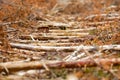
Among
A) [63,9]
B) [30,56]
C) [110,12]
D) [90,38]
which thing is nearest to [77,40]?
[90,38]

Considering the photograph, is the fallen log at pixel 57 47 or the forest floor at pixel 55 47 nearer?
the forest floor at pixel 55 47

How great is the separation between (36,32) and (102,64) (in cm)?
280

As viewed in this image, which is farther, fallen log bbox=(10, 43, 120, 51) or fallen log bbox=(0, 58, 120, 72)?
fallen log bbox=(10, 43, 120, 51)

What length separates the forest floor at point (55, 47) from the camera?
3.91m

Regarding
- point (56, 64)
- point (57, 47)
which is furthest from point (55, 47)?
point (56, 64)

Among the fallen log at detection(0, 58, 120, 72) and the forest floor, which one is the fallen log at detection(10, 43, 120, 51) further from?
the fallen log at detection(0, 58, 120, 72)

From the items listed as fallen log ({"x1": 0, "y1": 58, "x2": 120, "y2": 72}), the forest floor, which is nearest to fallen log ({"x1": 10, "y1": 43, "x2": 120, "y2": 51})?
the forest floor

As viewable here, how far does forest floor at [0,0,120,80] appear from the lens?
3908 mm

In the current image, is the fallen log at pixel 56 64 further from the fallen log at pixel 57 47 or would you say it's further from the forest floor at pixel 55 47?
the fallen log at pixel 57 47

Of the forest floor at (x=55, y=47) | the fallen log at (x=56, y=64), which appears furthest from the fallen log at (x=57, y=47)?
the fallen log at (x=56, y=64)

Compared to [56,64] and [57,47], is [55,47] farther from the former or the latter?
[56,64]

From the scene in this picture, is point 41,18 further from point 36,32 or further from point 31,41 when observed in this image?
point 31,41

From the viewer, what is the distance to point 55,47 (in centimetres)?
493

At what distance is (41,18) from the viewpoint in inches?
300
